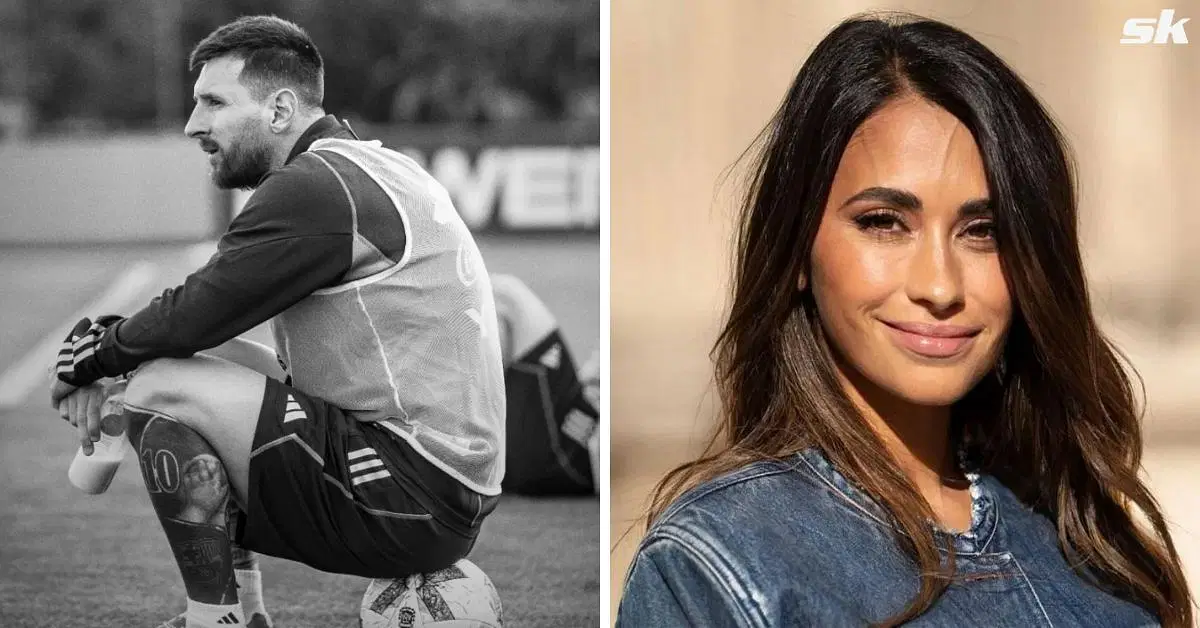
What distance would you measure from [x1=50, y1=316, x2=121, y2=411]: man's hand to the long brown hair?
35.2 inches

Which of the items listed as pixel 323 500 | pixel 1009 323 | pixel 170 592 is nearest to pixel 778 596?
pixel 1009 323

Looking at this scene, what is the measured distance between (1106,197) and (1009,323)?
85 centimetres

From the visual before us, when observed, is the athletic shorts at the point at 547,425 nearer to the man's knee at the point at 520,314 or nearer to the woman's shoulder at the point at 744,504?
the man's knee at the point at 520,314

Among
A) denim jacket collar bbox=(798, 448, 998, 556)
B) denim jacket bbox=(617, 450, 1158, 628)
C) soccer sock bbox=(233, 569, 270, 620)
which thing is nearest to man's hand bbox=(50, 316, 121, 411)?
soccer sock bbox=(233, 569, 270, 620)

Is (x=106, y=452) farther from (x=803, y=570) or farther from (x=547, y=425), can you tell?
(x=803, y=570)

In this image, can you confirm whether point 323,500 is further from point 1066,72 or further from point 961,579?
point 1066,72

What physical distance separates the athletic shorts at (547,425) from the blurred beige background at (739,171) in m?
0.07

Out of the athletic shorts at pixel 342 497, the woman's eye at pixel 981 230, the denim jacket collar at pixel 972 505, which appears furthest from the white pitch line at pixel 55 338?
the woman's eye at pixel 981 230

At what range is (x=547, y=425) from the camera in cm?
202

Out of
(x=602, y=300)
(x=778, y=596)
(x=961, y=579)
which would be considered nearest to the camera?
(x=778, y=596)

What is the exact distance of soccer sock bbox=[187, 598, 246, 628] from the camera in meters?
1.86

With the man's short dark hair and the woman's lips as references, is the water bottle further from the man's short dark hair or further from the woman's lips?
the woman's lips

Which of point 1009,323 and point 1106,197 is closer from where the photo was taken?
point 1009,323

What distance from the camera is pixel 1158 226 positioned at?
2164 millimetres
